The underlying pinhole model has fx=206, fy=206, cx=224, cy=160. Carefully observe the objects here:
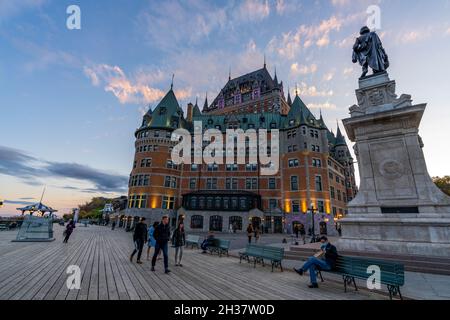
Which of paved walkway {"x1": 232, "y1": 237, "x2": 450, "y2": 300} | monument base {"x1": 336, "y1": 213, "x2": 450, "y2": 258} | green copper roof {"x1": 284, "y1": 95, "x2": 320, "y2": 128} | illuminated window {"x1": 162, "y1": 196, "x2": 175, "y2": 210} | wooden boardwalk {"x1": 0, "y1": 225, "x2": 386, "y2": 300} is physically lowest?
wooden boardwalk {"x1": 0, "y1": 225, "x2": 386, "y2": 300}

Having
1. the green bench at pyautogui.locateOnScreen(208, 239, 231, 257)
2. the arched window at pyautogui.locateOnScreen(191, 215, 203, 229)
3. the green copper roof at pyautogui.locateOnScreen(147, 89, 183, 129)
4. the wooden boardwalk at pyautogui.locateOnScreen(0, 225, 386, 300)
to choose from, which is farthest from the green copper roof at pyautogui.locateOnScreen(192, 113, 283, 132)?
the wooden boardwalk at pyautogui.locateOnScreen(0, 225, 386, 300)

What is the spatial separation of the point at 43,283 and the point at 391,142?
566 inches

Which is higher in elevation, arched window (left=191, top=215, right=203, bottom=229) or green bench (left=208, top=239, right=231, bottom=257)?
arched window (left=191, top=215, right=203, bottom=229)

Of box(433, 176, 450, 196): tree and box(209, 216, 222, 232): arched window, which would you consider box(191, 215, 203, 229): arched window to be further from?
box(433, 176, 450, 196): tree

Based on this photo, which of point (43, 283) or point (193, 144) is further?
point (193, 144)

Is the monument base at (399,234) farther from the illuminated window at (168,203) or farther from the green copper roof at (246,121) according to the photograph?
the green copper roof at (246,121)

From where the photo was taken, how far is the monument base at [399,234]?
26.2 ft

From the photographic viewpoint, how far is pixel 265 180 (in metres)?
37.3

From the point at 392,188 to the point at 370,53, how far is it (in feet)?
27.1

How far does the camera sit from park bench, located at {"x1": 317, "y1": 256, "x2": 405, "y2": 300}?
Answer: 469cm

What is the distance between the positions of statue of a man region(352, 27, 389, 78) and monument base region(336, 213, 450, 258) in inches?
328
